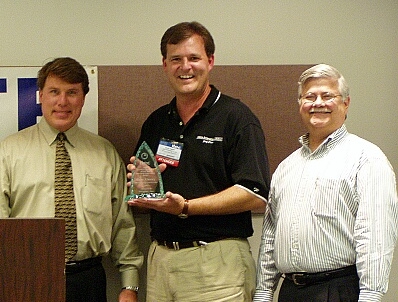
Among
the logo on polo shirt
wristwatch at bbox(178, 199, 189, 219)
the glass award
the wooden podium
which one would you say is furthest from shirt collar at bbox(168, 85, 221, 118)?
the wooden podium

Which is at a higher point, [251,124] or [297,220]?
[251,124]

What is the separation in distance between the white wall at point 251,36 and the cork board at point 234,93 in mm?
57

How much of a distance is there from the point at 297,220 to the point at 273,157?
99 centimetres

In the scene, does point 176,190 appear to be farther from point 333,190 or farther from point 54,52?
point 54,52

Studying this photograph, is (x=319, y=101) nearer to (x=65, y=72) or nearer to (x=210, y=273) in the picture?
(x=210, y=273)

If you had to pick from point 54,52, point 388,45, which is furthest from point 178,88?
point 388,45

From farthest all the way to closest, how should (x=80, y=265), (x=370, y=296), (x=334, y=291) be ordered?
(x=80, y=265)
(x=334, y=291)
(x=370, y=296)

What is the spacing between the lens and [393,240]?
6.81ft

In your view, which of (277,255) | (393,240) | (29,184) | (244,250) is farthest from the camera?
(29,184)

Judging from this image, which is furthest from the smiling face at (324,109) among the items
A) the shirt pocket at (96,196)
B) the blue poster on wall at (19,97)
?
the blue poster on wall at (19,97)

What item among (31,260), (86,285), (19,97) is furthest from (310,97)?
(19,97)

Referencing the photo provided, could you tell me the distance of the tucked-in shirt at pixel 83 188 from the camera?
2.69m

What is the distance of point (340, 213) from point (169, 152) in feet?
2.68

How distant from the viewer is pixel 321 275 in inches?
84.3
